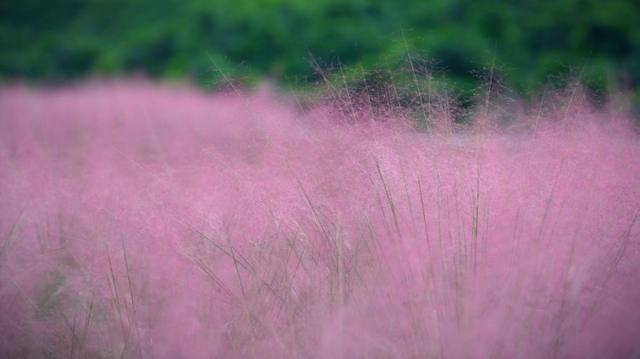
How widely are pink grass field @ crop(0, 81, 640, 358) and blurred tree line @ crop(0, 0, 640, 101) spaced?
639 centimetres

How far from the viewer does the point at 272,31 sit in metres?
10.0

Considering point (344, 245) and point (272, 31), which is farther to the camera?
point (272, 31)

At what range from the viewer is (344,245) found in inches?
72.2

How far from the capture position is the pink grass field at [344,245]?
5.04ft

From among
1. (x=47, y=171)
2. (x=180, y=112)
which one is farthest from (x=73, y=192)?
(x=180, y=112)

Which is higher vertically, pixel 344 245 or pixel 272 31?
pixel 344 245

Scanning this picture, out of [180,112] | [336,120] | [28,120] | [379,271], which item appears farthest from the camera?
[180,112]

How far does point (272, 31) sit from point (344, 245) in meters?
8.73

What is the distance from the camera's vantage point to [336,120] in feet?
6.54

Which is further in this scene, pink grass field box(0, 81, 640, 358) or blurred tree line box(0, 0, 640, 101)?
blurred tree line box(0, 0, 640, 101)

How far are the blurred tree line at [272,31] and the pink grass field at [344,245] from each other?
252 inches

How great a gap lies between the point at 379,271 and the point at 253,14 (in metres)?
9.50

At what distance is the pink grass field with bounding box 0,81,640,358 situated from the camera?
1535mm

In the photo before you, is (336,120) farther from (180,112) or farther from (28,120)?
(28,120)
